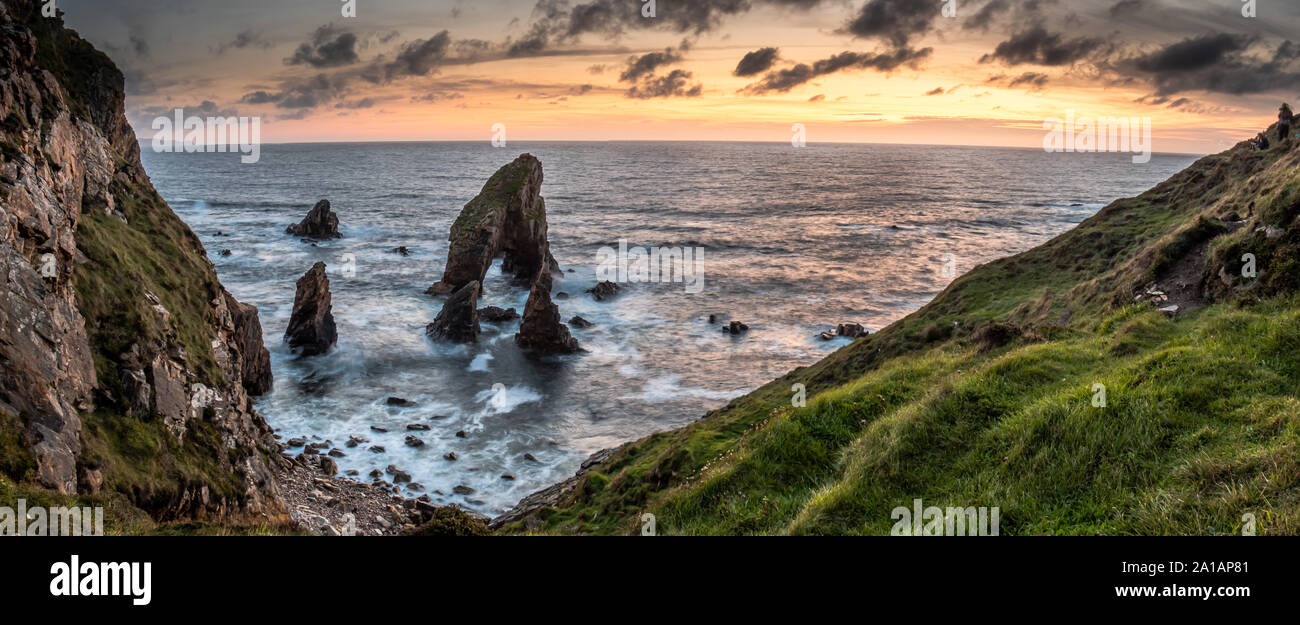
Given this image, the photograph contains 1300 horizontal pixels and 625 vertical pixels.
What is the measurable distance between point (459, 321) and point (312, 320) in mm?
9987

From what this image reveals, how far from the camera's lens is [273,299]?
59.9 metres

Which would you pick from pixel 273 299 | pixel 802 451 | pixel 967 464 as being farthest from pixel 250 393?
pixel 967 464

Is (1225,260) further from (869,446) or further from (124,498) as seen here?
(124,498)

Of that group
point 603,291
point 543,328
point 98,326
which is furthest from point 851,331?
point 98,326

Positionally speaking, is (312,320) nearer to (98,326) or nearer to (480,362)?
(480,362)

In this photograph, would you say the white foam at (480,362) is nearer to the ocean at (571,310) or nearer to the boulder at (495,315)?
the ocean at (571,310)

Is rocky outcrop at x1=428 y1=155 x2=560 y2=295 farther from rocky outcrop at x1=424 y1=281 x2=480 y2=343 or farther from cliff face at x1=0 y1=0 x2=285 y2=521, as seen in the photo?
cliff face at x1=0 y1=0 x2=285 y2=521

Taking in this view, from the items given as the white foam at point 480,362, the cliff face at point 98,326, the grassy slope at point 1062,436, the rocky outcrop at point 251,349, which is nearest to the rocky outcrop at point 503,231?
the white foam at point 480,362

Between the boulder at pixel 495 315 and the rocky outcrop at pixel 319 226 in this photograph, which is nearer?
the boulder at pixel 495 315

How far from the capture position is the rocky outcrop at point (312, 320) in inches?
1834

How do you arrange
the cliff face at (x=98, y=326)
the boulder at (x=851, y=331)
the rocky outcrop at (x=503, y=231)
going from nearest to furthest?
1. the cliff face at (x=98, y=326)
2. the boulder at (x=851, y=331)
3. the rocky outcrop at (x=503, y=231)

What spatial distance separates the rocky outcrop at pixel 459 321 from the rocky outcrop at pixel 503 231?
1013 centimetres

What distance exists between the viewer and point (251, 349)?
123ft
